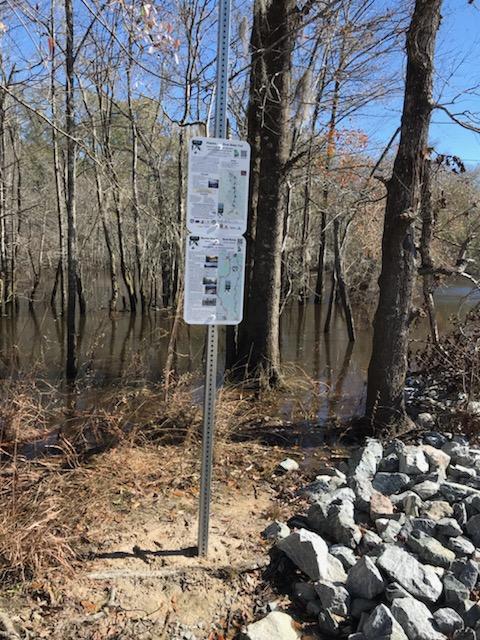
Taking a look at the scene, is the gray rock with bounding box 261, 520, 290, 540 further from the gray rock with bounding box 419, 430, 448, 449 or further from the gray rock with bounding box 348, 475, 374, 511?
the gray rock with bounding box 419, 430, 448, 449

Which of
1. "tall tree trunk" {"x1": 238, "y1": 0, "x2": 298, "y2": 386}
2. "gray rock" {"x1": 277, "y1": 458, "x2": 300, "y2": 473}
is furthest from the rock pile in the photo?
"tall tree trunk" {"x1": 238, "y1": 0, "x2": 298, "y2": 386}

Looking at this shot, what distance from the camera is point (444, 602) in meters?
2.84

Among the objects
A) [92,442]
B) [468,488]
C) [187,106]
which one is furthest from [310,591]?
[187,106]

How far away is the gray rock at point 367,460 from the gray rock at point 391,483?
141mm

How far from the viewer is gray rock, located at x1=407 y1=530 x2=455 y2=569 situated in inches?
124

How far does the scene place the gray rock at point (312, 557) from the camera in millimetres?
2938

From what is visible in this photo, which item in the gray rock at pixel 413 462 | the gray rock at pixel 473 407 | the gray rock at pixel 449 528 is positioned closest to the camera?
the gray rock at pixel 449 528

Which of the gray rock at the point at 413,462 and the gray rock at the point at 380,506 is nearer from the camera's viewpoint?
the gray rock at the point at 380,506

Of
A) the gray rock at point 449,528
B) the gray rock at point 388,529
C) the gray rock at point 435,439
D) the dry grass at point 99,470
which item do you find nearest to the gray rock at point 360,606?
the gray rock at point 388,529

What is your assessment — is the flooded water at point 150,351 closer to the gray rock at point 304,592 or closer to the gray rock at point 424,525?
the gray rock at point 424,525

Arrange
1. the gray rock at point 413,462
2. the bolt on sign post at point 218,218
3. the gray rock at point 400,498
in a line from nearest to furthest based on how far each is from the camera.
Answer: the bolt on sign post at point 218,218 → the gray rock at point 400,498 → the gray rock at point 413,462

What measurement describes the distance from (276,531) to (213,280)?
6.14 ft

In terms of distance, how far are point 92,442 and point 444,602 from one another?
399cm

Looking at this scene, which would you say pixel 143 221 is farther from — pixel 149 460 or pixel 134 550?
pixel 134 550
